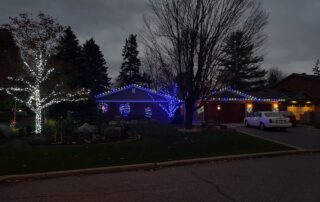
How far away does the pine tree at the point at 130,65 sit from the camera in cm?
6538

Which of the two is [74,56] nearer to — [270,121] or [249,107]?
[249,107]

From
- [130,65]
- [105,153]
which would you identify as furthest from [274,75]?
[105,153]

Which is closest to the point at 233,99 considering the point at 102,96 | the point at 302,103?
the point at 302,103

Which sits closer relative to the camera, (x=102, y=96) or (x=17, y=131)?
(x=17, y=131)

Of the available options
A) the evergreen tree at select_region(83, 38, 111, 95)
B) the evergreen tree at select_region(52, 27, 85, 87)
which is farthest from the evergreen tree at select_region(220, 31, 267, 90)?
the evergreen tree at select_region(83, 38, 111, 95)

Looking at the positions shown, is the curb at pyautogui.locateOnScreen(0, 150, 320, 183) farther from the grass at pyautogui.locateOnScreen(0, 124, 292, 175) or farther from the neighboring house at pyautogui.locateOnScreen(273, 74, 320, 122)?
the neighboring house at pyautogui.locateOnScreen(273, 74, 320, 122)

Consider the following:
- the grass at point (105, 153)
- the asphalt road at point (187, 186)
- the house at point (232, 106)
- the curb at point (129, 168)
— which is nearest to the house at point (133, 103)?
the house at point (232, 106)

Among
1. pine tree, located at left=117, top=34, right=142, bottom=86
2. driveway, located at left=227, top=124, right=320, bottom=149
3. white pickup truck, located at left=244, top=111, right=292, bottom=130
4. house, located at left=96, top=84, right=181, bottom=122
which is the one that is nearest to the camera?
driveway, located at left=227, top=124, right=320, bottom=149

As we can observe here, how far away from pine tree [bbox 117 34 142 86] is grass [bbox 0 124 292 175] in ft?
170

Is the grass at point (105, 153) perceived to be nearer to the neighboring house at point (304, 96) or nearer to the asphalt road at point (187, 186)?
the asphalt road at point (187, 186)

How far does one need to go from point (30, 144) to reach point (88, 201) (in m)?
8.17

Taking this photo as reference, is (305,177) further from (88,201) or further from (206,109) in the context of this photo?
(206,109)

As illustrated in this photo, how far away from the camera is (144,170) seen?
9086 mm

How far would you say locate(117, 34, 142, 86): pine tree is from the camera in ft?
214
